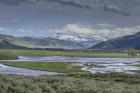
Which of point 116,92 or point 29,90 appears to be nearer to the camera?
point 29,90

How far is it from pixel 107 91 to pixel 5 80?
776 centimetres

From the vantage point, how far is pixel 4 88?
21.0m

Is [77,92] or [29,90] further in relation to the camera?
[77,92]

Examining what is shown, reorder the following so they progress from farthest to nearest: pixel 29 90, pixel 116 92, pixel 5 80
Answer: pixel 5 80 → pixel 116 92 → pixel 29 90

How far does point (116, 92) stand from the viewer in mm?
22031

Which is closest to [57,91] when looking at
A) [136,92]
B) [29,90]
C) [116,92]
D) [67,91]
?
[67,91]

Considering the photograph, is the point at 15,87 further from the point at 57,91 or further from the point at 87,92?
the point at 87,92

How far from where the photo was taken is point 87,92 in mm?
22141

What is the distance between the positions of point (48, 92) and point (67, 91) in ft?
4.90

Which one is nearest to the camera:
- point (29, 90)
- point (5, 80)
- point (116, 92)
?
point (29, 90)

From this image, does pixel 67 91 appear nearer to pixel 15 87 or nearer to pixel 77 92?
pixel 77 92

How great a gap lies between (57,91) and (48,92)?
108cm

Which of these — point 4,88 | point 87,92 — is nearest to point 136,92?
point 87,92

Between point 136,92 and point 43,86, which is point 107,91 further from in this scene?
point 43,86
